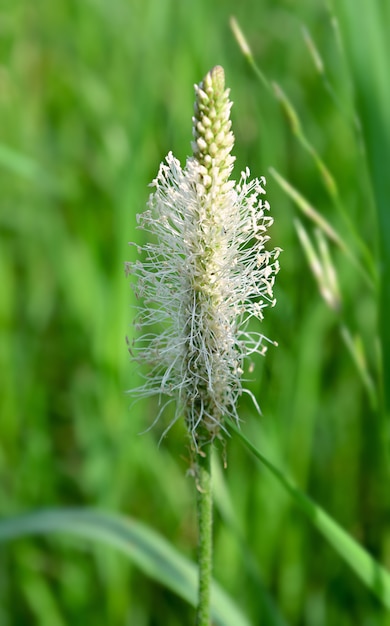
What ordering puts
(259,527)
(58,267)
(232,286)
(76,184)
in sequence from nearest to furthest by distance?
(232,286), (259,527), (58,267), (76,184)

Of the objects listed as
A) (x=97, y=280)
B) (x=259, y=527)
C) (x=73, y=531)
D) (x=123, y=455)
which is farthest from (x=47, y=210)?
→ (x=73, y=531)

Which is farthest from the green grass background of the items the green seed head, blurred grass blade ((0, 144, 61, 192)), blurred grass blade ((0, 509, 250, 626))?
the green seed head

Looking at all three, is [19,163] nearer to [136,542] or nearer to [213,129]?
[136,542]

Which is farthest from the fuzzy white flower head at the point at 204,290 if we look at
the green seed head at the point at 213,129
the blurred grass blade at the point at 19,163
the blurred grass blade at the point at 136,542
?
the blurred grass blade at the point at 19,163

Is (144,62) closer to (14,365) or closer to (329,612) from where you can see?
(14,365)

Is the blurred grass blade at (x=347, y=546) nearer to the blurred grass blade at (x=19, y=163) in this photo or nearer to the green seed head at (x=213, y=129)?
the green seed head at (x=213, y=129)

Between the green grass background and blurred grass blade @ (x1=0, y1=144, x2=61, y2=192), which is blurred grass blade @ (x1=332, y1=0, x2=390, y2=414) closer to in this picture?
the green grass background
